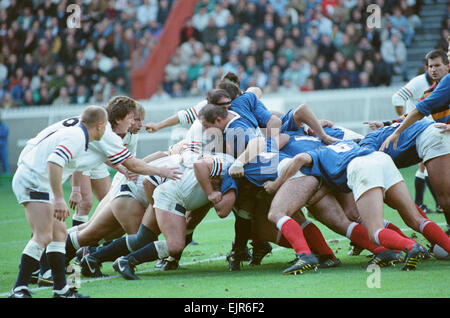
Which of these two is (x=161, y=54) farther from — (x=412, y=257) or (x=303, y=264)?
(x=412, y=257)

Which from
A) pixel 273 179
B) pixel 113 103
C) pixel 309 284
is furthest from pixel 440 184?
pixel 113 103

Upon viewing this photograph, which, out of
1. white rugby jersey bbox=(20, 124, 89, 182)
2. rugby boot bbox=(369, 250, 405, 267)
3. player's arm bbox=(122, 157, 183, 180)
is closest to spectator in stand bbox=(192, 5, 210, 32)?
player's arm bbox=(122, 157, 183, 180)

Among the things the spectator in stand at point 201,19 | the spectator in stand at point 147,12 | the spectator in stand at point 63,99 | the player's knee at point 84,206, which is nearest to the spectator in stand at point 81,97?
the spectator in stand at point 63,99

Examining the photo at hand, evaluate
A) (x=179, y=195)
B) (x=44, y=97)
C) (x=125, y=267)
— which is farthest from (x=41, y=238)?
(x=44, y=97)

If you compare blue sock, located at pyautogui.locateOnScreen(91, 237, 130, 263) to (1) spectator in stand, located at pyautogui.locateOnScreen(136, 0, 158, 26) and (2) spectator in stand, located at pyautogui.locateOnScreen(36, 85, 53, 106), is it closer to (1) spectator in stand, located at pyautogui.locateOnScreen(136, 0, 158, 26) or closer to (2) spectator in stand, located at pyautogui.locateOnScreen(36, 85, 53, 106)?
(2) spectator in stand, located at pyautogui.locateOnScreen(36, 85, 53, 106)

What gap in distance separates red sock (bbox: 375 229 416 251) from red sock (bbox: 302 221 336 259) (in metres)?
0.66

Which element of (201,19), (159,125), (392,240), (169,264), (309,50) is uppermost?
(201,19)

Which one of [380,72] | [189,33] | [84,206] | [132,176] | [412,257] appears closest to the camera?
[412,257]

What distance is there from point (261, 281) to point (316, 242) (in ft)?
2.88

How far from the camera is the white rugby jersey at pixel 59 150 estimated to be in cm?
495

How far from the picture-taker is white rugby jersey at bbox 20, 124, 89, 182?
4953 millimetres

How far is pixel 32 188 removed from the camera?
201 inches

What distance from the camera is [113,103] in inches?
241

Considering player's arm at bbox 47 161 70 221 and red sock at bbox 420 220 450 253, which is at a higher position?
player's arm at bbox 47 161 70 221
